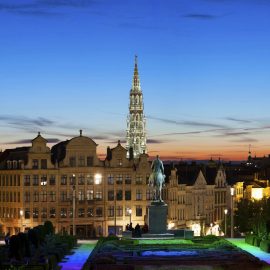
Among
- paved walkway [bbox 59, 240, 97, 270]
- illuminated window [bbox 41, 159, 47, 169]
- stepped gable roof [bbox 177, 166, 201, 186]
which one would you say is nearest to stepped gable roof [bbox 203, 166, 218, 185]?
stepped gable roof [bbox 177, 166, 201, 186]

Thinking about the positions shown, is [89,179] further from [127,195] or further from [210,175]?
[210,175]

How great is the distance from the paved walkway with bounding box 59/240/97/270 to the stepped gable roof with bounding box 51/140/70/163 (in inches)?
1834

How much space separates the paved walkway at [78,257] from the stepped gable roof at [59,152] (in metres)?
46.6

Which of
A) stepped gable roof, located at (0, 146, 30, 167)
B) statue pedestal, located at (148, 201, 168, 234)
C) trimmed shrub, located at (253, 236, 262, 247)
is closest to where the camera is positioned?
trimmed shrub, located at (253, 236, 262, 247)

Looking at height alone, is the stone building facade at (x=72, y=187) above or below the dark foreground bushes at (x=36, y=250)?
above

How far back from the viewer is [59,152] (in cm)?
12138

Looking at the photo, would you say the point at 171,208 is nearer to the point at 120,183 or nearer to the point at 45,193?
the point at 120,183

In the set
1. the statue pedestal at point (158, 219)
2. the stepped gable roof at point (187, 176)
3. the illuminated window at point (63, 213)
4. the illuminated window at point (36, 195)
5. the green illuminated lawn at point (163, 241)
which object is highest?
the stepped gable roof at point (187, 176)

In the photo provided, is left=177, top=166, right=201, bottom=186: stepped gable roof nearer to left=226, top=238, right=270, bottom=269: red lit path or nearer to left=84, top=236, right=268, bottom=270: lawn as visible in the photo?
left=226, top=238, right=270, bottom=269: red lit path

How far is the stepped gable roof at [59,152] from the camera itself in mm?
119250

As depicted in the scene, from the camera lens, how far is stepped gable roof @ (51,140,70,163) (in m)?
119

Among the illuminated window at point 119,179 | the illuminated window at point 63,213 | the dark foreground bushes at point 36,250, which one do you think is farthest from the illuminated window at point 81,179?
the dark foreground bushes at point 36,250

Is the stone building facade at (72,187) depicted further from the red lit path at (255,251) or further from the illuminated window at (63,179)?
the red lit path at (255,251)

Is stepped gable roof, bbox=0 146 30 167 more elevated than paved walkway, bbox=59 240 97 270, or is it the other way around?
stepped gable roof, bbox=0 146 30 167
